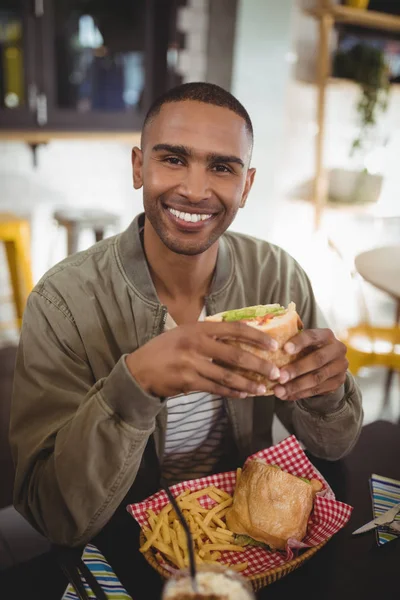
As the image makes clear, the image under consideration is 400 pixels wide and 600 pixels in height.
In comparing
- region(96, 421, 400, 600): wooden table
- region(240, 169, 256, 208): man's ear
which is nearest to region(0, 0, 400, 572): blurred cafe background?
region(240, 169, 256, 208): man's ear

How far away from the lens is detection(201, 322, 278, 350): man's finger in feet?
3.02

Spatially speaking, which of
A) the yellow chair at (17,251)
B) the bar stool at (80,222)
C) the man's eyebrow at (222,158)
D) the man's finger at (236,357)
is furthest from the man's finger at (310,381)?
the bar stool at (80,222)

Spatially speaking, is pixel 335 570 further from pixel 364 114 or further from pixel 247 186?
pixel 364 114

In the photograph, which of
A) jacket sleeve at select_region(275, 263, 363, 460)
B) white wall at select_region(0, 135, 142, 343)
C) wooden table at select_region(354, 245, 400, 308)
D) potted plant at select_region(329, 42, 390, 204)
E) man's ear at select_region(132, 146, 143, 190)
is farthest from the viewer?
potted plant at select_region(329, 42, 390, 204)

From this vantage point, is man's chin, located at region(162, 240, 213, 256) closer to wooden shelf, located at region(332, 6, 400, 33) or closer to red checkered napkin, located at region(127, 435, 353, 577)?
red checkered napkin, located at region(127, 435, 353, 577)

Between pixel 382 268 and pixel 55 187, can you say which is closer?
pixel 382 268

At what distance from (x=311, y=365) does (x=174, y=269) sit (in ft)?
1.77

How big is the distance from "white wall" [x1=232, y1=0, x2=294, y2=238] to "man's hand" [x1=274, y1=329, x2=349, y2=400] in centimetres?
354

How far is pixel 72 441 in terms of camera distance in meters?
1.01

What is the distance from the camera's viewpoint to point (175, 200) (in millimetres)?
1346

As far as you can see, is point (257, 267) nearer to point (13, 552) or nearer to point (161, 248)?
point (161, 248)

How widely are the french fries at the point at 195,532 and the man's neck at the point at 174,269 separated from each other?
57 centimetres

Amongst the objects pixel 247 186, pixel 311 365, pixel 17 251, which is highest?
pixel 247 186

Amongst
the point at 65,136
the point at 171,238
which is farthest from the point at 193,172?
the point at 65,136
